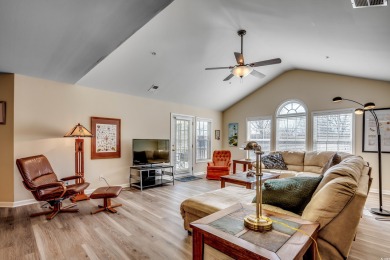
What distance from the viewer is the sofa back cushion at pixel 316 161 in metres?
4.76

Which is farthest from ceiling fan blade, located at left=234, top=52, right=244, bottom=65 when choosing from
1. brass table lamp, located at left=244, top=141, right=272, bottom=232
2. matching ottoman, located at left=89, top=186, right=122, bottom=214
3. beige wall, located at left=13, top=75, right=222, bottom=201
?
beige wall, located at left=13, top=75, right=222, bottom=201

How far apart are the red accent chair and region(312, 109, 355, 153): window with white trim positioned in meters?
2.56

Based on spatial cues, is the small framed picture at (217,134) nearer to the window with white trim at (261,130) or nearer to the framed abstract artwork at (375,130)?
the window with white trim at (261,130)

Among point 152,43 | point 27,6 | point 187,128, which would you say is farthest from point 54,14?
point 187,128

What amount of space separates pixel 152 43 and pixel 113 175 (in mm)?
3260

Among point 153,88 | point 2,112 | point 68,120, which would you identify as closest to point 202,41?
point 153,88

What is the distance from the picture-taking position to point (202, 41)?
396 cm

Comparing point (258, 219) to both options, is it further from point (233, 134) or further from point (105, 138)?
point (233, 134)

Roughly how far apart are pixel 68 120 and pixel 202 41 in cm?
330

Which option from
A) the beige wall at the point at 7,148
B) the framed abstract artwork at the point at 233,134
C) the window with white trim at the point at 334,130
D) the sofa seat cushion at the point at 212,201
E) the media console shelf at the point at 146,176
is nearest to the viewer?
the sofa seat cushion at the point at 212,201

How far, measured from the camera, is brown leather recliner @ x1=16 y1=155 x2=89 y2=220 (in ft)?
10.3

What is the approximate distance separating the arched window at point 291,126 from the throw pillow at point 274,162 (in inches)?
39.8

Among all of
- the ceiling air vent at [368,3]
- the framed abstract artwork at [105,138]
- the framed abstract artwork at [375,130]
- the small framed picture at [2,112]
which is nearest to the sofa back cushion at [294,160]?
the framed abstract artwork at [375,130]

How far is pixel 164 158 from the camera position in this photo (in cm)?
556
